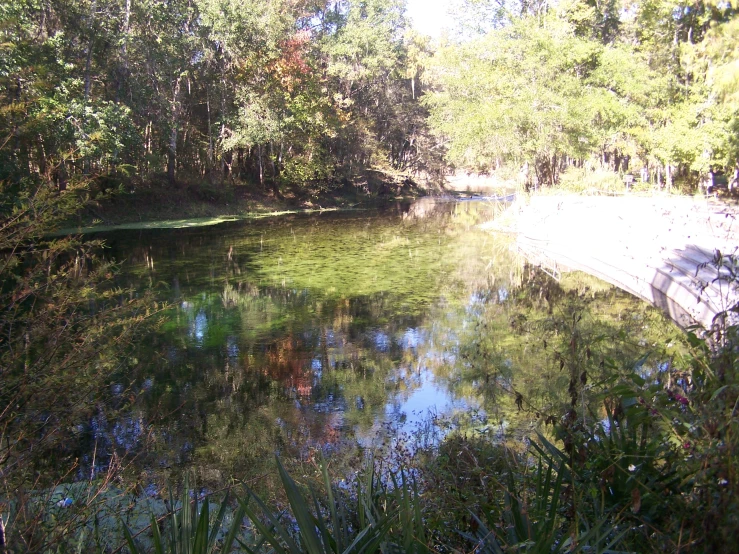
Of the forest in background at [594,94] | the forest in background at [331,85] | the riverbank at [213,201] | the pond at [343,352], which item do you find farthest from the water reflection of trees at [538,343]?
the riverbank at [213,201]

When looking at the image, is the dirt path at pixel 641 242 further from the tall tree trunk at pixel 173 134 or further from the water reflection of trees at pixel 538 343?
the tall tree trunk at pixel 173 134

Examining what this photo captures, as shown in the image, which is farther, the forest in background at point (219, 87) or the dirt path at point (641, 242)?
the forest in background at point (219, 87)

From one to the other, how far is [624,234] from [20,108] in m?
14.1

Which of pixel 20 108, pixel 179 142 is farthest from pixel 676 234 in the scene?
pixel 179 142

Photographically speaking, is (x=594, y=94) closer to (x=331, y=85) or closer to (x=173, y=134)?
(x=331, y=85)

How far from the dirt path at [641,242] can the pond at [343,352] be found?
540mm

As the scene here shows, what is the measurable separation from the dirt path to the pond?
0.54 metres

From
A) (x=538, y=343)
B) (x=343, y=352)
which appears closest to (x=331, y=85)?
(x=343, y=352)

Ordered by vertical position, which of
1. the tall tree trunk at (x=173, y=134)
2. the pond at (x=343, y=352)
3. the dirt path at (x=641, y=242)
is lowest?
the pond at (x=343, y=352)

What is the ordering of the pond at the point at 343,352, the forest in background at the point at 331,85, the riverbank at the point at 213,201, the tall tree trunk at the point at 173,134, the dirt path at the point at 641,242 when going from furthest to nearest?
the tall tree trunk at the point at 173,134
the riverbank at the point at 213,201
the forest in background at the point at 331,85
the dirt path at the point at 641,242
the pond at the point at 343,352

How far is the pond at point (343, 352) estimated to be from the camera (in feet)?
18.6

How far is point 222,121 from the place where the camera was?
1153 inches

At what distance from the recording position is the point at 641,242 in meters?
13.5

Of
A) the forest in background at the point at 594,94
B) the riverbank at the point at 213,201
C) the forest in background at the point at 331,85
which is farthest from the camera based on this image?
the riverbank at the point at 213,201
